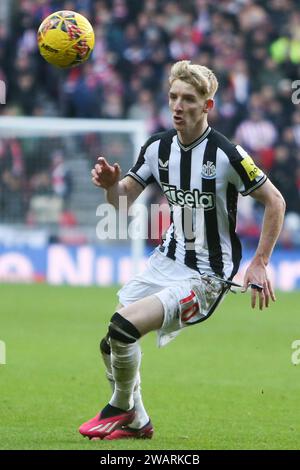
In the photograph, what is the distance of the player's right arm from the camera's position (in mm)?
6805

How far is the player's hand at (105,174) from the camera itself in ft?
22.3

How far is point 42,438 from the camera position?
682 centimetres

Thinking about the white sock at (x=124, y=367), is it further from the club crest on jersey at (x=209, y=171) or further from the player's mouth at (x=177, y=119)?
the player's mouth at (x=177, y=119)

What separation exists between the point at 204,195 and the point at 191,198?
0.31 ft

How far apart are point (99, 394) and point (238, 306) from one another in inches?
337

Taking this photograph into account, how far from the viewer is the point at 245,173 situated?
6840mm

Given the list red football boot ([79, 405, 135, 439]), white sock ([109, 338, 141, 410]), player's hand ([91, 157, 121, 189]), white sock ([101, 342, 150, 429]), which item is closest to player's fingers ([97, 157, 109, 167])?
player's hand ([91, 157, 121, 189])

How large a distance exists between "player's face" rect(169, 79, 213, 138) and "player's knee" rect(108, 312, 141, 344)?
128 centimetres

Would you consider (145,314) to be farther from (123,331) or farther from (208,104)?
(208,104)

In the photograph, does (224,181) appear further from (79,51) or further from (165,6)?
(165,6)

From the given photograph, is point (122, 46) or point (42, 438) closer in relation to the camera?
point (42, 438)

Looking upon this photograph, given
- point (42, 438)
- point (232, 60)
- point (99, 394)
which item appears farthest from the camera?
point (232, 60)

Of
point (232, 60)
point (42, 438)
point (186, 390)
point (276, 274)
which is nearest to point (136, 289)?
point (42, 438)

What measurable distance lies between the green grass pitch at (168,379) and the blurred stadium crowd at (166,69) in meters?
4.73
